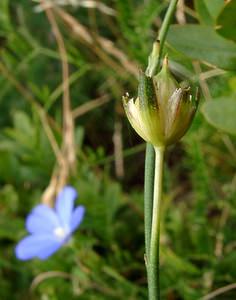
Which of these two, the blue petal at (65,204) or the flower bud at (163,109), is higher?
the blue petal at (65,204)

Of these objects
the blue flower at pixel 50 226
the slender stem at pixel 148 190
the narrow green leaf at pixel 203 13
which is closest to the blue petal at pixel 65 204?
the blue flower at pixel 50 226

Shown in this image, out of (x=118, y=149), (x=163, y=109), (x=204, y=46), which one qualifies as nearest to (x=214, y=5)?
(x=204, y=46)

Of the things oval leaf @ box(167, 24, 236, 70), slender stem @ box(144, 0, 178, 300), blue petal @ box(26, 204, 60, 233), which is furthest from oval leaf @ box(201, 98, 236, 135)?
blue petal @ box(26, 204, 60, 233)

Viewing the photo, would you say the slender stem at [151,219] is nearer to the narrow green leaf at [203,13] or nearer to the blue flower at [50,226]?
the narrow green leaf at [203,13]

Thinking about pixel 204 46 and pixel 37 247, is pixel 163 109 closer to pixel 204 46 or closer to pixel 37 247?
pixel 204 46

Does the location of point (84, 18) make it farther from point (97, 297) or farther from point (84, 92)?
point (97, 297)

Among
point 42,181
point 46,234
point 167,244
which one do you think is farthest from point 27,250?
point 42,181
